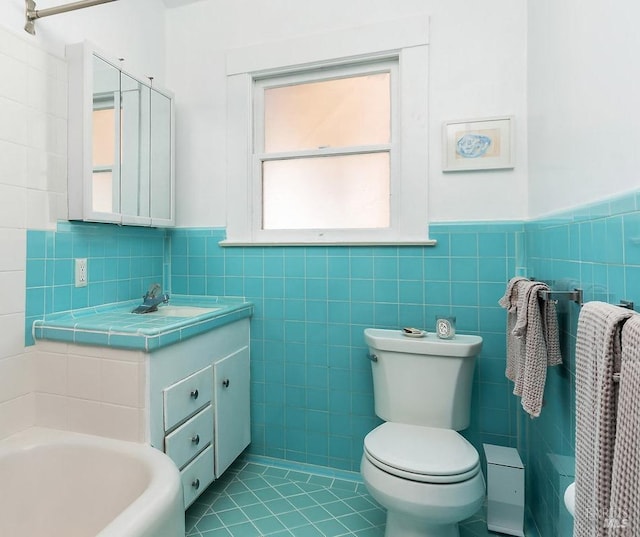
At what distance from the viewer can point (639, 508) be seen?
21.0 inches

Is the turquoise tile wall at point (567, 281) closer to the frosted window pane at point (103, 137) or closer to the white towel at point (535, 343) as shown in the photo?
the white towel at point (535, 343)

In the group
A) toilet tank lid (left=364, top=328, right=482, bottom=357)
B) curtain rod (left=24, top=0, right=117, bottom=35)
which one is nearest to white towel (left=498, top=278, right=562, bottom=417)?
toilet tank lid (left=364, top=328, right=482, bottom=357)

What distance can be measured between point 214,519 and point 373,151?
1849 mm

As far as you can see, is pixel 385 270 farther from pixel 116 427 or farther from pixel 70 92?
pixel 70 92

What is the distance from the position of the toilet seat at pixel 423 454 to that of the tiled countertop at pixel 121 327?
0.83 meters

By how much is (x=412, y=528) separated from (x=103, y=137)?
6.56 ft

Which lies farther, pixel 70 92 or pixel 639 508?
pixel 70 92

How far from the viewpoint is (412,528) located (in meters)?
1.36

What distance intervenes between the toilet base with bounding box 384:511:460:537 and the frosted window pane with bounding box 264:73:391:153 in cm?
166

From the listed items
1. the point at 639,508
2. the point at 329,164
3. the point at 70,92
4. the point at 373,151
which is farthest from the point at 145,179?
the point at 639,508

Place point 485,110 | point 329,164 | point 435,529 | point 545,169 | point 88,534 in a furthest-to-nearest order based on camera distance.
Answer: point 329,164 → point 485,110 → point 545,169 → point 435,529 → point 88,534

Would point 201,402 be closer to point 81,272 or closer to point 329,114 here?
point 81,272

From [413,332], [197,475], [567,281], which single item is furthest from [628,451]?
[197,475]

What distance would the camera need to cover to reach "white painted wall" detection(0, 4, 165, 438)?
1387 millimetres
